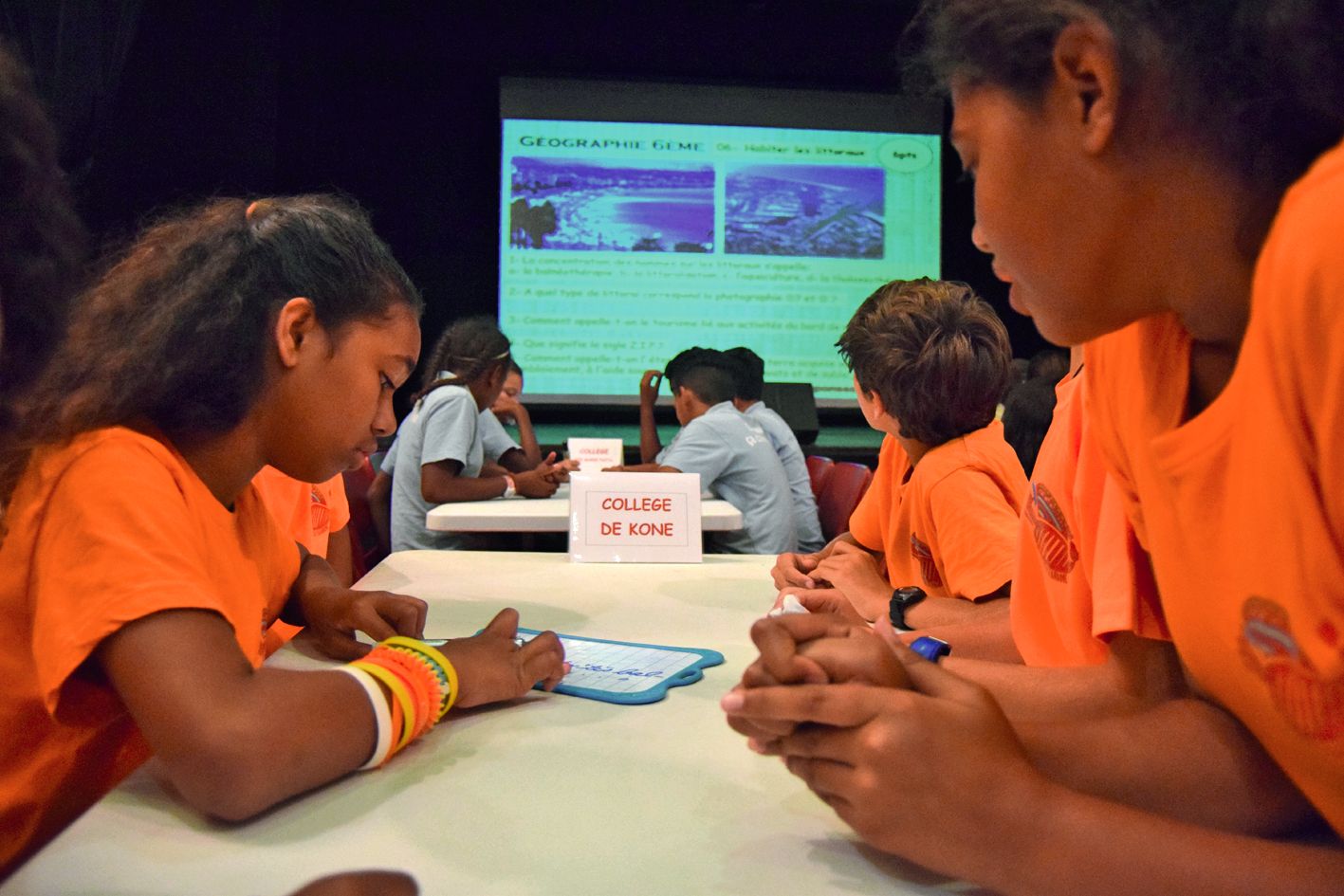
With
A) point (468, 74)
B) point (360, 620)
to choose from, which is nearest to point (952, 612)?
point (360, 620)

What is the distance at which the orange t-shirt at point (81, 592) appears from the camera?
768 millimetres

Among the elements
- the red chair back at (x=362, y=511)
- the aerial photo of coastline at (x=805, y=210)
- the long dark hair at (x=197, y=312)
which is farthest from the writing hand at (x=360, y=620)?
the aerial photo of coastline at (x=805, y=210)

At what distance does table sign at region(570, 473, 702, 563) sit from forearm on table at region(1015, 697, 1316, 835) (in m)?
1.24

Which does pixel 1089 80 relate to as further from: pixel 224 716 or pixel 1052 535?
pixel 224 716

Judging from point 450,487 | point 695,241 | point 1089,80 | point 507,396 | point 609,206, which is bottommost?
point 450,487

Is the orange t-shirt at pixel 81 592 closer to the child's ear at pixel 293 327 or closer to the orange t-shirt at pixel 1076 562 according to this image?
the child's ear at pixel 293 327

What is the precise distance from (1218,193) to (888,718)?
371mm

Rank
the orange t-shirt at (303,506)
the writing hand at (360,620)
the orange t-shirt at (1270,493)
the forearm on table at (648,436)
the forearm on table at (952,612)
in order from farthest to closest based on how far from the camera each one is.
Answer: the forearm on table at (648,436)
the orange t-shirt at (303,506)
the forearm on table at (952,612)
the writing hand at (360,620)
the orange t-shirt at (1270,493)

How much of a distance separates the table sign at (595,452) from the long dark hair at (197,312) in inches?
115

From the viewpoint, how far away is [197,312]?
99cm

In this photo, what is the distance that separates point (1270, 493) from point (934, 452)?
1.10 metres

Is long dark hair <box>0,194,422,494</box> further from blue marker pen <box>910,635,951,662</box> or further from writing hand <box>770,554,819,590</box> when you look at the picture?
writing hand <box>770,554,819,590</box>

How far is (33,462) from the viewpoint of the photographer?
0.88 metres

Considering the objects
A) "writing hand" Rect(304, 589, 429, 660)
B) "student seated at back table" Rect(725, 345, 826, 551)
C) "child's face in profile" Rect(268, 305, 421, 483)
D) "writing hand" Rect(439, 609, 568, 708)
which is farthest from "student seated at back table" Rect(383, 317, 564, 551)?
"writing hand" Rect(439, 609, 568, 708)
